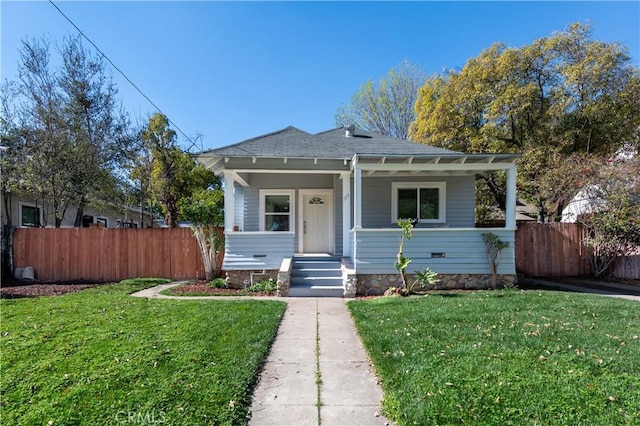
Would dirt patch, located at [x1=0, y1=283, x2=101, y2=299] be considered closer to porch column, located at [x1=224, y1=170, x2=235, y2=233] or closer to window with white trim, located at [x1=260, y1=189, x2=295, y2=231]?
porch column, located at [x1=224, y1=170, x2=235, y2=233]

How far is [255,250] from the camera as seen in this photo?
862 centimetres

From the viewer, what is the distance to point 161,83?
396 inches

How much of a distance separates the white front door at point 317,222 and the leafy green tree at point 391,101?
11078 millimetres

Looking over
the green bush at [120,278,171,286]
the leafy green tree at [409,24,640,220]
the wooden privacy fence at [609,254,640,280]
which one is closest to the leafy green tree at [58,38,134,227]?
the green bush at [120,278,171,286]

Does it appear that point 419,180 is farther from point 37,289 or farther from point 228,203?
point 37,289

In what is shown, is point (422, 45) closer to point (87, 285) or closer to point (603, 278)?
point (603, 278)

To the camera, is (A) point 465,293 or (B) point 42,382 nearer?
(B) point 42,382

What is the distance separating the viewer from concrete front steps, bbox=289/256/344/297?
786 cm

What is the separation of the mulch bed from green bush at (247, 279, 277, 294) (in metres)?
4.34

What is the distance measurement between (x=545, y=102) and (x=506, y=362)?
13064mm

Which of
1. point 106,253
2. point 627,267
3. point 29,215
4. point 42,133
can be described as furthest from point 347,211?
point 29,215

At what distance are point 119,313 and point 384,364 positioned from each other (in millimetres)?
4566

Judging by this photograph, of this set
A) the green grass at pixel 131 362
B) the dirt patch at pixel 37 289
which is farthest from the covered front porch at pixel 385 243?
the dirt patch at pixel 37 289

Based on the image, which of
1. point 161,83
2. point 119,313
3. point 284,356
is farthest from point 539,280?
point 161,83
